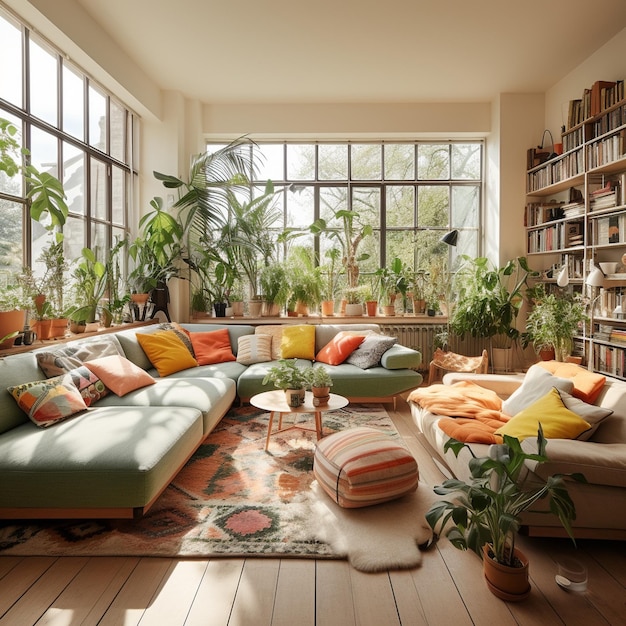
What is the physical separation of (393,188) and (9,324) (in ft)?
16.4

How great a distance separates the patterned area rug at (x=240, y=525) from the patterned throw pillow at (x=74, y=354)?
1009mm

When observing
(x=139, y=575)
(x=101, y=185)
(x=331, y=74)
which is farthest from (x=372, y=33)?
(x=139, y=575)

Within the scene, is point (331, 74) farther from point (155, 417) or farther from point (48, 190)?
point (155, 417)

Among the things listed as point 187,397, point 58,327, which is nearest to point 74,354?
point 58,327

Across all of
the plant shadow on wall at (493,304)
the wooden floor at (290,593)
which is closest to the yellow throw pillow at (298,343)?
the plant shadow on wall at (493,304)

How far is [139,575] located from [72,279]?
11.0ft

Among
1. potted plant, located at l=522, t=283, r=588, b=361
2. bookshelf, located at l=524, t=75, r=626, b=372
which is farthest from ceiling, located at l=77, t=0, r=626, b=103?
potted plant, located at l=522, t=283, r=588, b=361

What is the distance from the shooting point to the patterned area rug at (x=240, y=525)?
2170 mm

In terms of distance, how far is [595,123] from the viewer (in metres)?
4.75

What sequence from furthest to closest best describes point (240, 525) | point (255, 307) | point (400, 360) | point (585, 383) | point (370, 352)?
1. point (255, 307)
2. point (370, 352)
3. point (400, 360)
4. point (585, 383)
5. point (240, 525)

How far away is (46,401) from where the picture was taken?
2.74 meters

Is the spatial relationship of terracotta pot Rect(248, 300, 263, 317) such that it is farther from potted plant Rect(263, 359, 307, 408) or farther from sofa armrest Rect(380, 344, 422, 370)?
potted plant Rect(263, 359, 307, 408)

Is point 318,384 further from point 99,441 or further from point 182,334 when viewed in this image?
point 182,334

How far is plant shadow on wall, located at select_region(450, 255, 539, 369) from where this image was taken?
5.73 m
